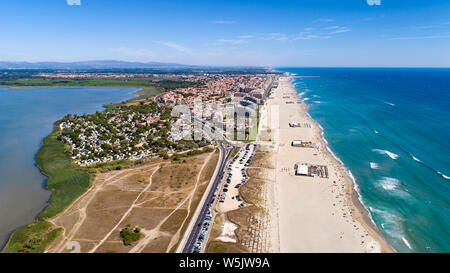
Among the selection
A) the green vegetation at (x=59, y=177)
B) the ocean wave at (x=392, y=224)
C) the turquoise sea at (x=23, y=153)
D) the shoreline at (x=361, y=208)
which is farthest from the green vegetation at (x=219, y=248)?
the turquoise sea at (x=23, y=153)

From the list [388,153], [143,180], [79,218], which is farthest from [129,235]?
[388,153]

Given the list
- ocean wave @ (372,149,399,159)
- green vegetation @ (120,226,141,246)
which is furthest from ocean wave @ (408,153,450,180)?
green vegetation @ (120,226,141,246)

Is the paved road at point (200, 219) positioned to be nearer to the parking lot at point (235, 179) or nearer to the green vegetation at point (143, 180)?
the parking lot at point (235, 179)

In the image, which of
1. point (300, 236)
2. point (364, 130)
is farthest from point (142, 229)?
point (364, 130)

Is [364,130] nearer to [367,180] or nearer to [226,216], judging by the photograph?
[367,180]

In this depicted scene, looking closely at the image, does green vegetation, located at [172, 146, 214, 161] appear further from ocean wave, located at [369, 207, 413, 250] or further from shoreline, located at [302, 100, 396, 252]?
ocean wave, located at [369, 207, 413, 250]
